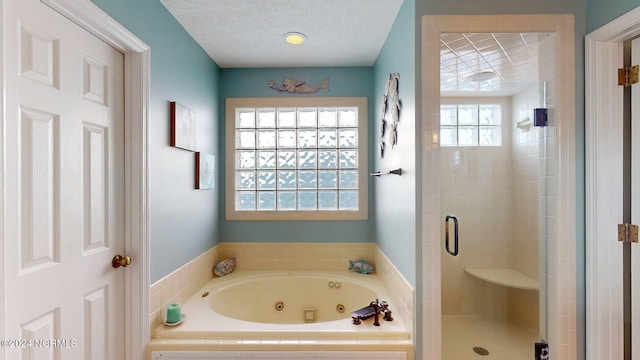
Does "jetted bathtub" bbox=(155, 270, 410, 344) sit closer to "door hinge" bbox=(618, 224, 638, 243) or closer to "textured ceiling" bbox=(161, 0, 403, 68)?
"door hinge" bbox=(618, 224, 638, 243)

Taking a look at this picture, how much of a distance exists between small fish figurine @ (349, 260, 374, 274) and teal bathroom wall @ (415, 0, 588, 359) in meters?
1.35

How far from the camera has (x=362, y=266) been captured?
2.53m

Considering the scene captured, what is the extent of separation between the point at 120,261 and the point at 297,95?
1.84 metres

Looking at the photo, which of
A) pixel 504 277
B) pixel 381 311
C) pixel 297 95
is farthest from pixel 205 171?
pixel 504 277

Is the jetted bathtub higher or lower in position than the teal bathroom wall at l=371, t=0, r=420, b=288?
lower

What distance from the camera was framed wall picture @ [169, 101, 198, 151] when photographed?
1.80 meters

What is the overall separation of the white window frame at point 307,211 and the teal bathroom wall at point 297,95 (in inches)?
1.6

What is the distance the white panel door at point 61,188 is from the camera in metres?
0.97

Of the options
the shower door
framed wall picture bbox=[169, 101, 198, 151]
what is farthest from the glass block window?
framed wall picture bbox=[169, 101, 198, 151]

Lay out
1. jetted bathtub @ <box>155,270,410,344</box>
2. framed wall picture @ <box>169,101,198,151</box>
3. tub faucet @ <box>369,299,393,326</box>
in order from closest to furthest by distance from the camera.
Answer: tub faucet @ <box>369,299,393,326</box>
framed wall picture @ <box>169,101,198,151</box>
jetted bathtub @ <box>155,270,410,344</box>

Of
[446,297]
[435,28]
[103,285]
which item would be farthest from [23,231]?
[446,297]

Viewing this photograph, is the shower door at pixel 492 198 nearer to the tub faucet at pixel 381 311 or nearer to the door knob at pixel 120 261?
the tub faucet at pixel 381 311

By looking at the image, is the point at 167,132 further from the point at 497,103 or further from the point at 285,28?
the point at 497,103

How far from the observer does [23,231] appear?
39.7 inches
